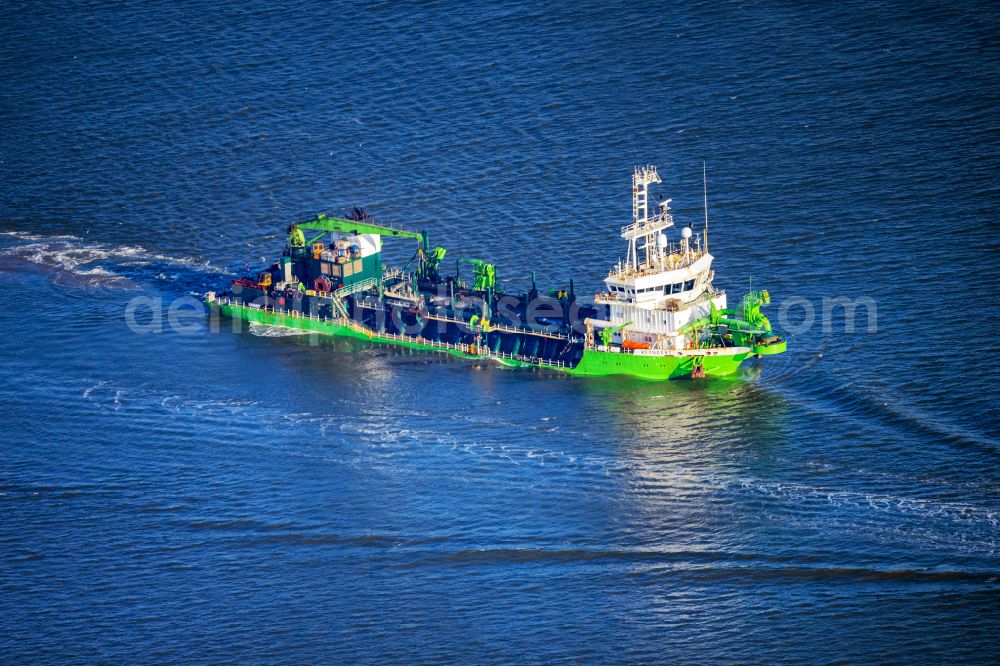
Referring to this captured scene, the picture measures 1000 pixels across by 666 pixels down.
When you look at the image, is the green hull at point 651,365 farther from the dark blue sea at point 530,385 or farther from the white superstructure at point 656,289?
the dark blue sea at point 530,385

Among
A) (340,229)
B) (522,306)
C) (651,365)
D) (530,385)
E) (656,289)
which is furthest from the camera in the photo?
(340,229)

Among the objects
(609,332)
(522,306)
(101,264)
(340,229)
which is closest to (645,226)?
(609,332)

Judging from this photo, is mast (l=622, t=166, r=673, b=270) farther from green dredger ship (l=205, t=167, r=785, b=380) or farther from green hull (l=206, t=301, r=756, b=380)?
green hull (l=206, t=301, r=756, b=380)

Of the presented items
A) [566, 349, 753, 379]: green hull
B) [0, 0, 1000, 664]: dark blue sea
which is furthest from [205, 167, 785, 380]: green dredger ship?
[0, 0, 1000, 664]: dark blue sea

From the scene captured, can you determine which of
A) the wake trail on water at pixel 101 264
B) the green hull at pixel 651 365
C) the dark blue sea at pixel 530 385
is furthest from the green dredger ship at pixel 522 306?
the wake trail on water at pixel 101 264

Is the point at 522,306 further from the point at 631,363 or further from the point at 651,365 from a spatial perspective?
the point at 651,365
